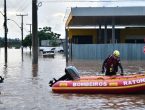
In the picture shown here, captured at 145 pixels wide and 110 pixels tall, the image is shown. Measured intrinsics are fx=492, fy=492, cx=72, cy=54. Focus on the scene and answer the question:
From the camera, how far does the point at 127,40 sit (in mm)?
66812

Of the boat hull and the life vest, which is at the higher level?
the life vest

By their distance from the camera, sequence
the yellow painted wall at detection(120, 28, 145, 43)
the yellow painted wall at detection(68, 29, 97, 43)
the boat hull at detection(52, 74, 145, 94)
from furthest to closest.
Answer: the yellow painted wall at detection(68, 29, 97, 43)
the yellow painted wall at detection(120, 28, 145, 43)
the boat hull at detection(52, 74, 145, 94)

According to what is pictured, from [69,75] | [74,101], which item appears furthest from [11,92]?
[74,101]

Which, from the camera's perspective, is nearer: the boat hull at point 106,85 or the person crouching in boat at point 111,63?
the boat hull at point 106,85

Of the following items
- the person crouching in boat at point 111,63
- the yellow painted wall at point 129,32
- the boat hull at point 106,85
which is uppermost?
the yellow painted wall at point 129,32

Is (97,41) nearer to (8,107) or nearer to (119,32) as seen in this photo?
(119,32)

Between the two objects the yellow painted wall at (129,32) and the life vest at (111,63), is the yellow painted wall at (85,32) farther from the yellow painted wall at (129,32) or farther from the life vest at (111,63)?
the life vest at (111,63)

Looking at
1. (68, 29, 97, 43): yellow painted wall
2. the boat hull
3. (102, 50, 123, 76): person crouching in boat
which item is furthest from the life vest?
(68, 29, 97, 43): yellow painted wall

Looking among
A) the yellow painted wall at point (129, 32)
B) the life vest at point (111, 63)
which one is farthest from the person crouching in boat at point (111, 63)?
the yellow painted wall at point (129, 32)

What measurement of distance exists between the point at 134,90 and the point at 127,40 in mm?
50011

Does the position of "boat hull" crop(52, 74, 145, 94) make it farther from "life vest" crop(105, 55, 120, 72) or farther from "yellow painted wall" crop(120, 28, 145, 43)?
"yellow painted wall" crop(120, 28, 145, 43)

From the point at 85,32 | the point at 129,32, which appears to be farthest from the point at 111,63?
the point at 85,32

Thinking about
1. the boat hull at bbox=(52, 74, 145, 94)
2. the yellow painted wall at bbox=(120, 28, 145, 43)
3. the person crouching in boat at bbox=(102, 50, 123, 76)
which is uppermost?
the yellow painted wall at bbox=(120, 28, 145, 43)

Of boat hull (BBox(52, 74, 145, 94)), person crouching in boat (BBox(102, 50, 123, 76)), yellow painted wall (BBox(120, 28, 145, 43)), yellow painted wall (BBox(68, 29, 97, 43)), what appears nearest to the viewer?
boat hull (BBox(52, 74, 145, 94))
